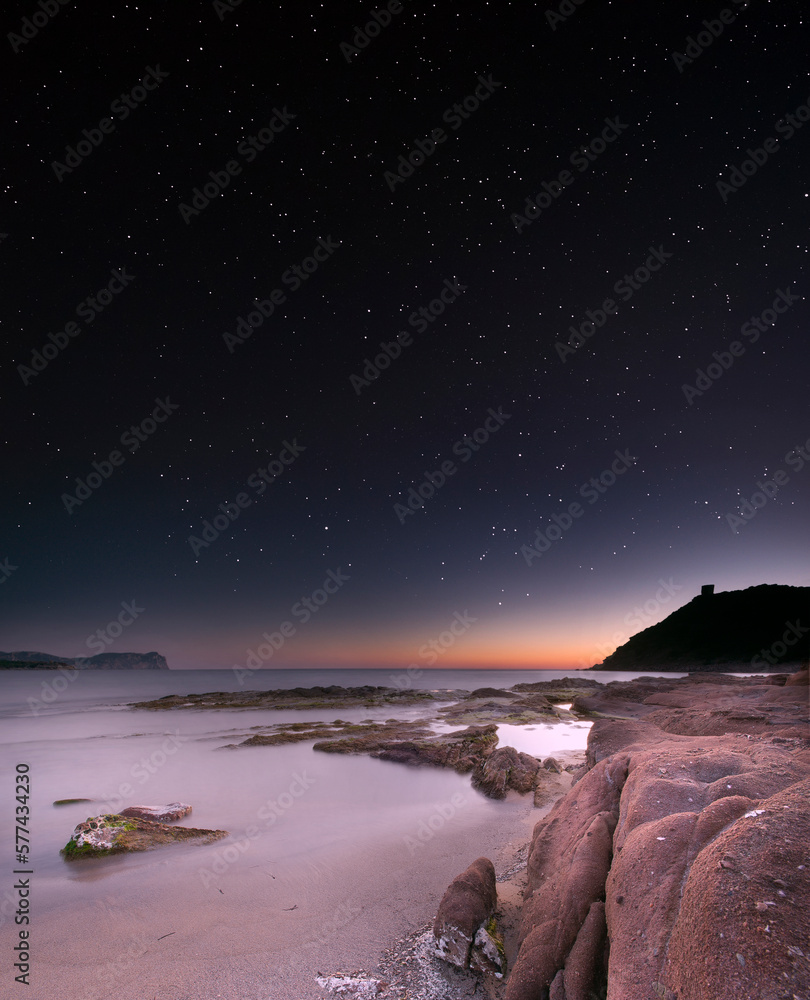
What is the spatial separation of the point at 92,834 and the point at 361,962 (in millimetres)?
6635

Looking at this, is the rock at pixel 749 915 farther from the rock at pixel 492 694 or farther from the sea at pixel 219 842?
the rock at pixel 492 694

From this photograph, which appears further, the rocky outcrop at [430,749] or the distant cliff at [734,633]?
the distant cliff at [734,633]

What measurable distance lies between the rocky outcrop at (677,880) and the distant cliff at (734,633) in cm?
7548

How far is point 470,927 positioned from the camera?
497 cm

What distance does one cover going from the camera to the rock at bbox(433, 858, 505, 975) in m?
4.76

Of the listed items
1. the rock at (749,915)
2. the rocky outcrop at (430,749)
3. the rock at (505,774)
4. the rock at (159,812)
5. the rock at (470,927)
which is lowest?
the rocky outcrop at (430,749)

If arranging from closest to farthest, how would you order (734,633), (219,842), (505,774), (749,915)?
(749,915) → (219,842) → (505,774) → (734,633)

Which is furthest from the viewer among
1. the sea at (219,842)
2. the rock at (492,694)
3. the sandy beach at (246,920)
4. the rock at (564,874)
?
the rock at (492,694)

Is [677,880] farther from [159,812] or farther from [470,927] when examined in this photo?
[159,812]

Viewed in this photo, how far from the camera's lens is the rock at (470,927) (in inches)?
187

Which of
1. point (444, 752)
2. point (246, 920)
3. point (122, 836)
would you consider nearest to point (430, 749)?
point (444, 752)

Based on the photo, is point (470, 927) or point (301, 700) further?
point (301, 700)

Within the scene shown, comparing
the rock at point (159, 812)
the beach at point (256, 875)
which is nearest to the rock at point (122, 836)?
the beach at point (256, 875)

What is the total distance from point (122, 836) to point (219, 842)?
1763mm
